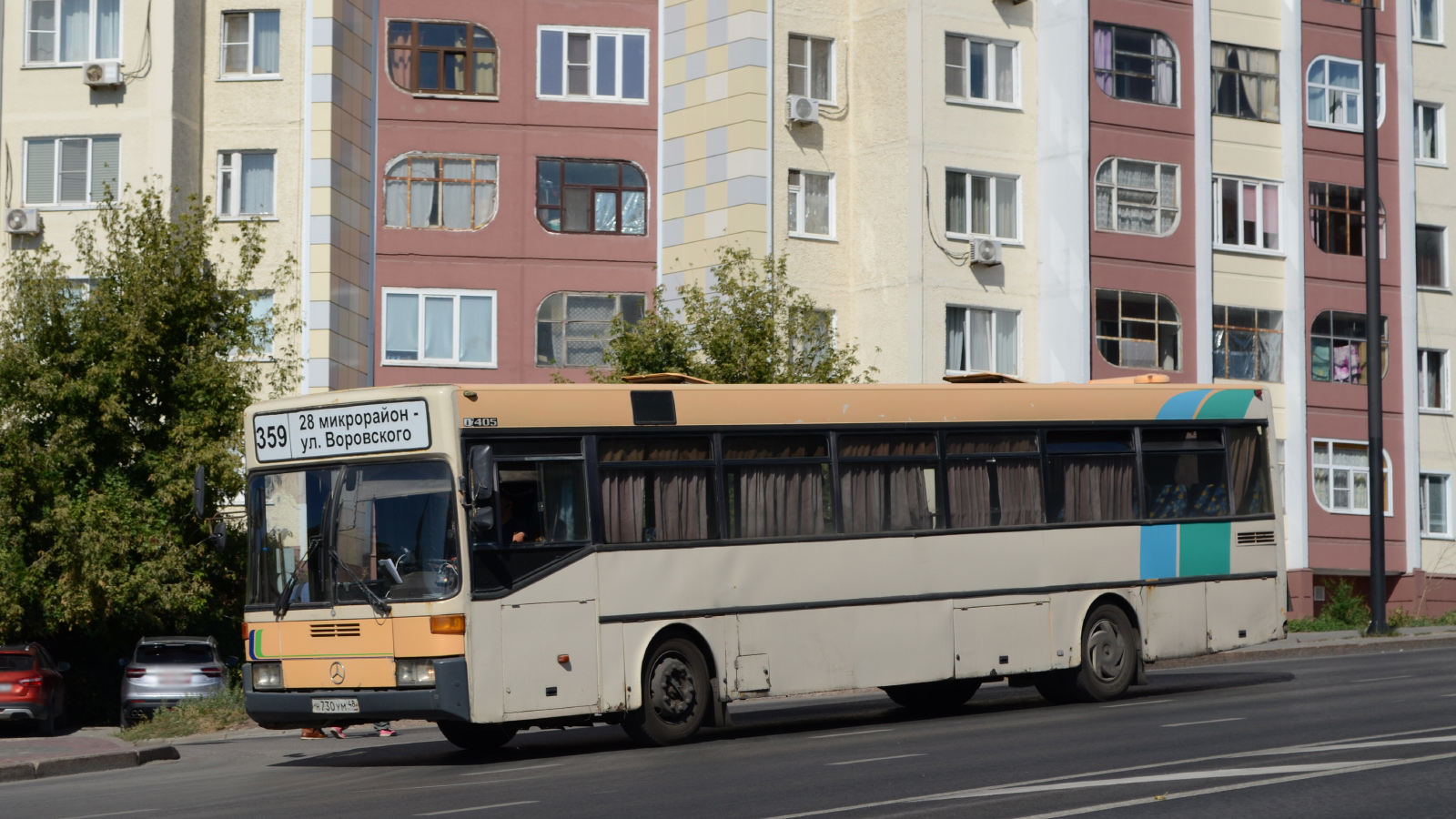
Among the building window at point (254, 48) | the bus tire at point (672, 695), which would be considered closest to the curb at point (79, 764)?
the bus tire at point (672, 695)

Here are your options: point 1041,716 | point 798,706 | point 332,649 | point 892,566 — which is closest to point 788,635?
point 892,566

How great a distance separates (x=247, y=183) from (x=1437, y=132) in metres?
27.2

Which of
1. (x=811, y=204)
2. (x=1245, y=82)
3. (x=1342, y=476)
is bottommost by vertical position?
(x=1342, y=476)

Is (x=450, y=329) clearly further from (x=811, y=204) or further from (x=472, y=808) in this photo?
(x=472, y=808)

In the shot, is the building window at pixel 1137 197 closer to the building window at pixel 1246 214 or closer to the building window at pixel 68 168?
the building window at pixel 1246 214

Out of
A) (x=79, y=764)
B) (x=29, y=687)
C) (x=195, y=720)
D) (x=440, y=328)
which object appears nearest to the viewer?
(x=79, y=764)

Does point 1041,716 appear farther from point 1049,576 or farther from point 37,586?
point 37,586

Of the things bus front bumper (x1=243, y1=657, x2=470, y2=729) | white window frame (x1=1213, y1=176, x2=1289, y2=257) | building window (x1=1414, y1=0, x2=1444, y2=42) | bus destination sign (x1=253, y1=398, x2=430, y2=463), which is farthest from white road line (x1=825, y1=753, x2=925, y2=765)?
building window (x1=1414, y1=0, x2=1444, y2=42)

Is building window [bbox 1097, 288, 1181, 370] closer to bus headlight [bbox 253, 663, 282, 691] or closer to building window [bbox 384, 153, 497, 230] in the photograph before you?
building window [bbox 384, 153, 497, 230]

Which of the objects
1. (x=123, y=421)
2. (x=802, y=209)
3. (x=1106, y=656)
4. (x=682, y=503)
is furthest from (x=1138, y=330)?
(x=682, y=503)

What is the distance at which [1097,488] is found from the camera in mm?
19094

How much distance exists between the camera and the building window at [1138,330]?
3859cm

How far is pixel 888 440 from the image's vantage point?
1775 cm

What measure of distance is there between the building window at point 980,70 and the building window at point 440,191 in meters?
9.54
